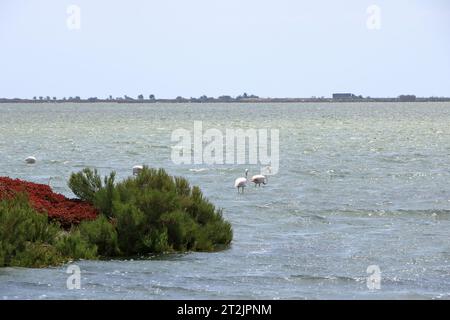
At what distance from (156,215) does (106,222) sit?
0.95 m

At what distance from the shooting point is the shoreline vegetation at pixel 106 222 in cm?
1767

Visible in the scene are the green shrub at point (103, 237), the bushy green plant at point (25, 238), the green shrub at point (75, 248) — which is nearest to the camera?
the bushy green plant at point (25, 238)

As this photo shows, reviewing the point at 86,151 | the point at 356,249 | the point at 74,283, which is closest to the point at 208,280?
the point at 74,283

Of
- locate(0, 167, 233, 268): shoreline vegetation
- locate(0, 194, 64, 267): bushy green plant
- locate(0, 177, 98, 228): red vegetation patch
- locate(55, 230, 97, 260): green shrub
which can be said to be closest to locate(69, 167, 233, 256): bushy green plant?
locate(0, 167, 233, 268): shoreline vegetation

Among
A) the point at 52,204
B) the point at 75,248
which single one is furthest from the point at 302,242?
the point at 75,248

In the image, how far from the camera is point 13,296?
1509 centimetres

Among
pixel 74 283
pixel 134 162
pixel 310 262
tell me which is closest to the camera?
pixel 74 283

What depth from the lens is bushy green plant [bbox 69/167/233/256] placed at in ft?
62.3

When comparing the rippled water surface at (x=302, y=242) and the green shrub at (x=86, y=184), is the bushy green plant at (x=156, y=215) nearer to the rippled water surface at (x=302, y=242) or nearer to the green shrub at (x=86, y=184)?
the green shrub at (x=86, y=184)

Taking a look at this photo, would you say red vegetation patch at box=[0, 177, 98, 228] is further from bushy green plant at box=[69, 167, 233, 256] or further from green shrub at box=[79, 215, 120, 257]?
green shrub at box=[79, 215, 120, 257]

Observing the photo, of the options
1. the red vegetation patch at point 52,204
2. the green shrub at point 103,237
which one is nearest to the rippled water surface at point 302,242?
the green shrub at point 103,237

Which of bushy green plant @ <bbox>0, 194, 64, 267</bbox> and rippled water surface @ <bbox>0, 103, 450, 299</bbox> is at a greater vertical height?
bushy green plant @ <bbox>0, 194, 64, 267</bbox>
